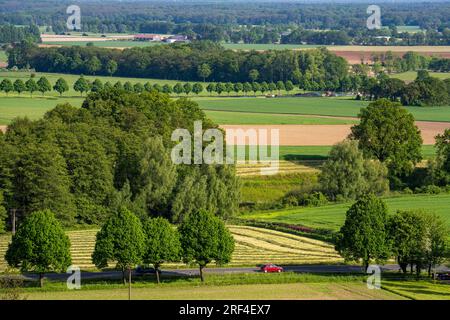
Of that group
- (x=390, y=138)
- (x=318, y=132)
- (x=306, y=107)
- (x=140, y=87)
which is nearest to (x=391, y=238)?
(x=390, y=138)

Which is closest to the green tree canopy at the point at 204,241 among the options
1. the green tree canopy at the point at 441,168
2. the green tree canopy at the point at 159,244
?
the green tree canopy at the point at 159,244

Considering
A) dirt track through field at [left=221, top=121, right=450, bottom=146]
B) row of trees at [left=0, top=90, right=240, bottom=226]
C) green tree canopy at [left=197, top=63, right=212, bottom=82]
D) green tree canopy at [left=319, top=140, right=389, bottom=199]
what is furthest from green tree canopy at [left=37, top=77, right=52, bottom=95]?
green tree canopy at [left=319, top=140, right=389, bottom=199]

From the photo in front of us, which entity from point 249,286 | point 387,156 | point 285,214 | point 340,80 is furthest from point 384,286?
point 340,80

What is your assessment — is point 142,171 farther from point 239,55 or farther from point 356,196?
point 239,55

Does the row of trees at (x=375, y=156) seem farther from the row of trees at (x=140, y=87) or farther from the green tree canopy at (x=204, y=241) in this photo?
the row of trees at (x=140, y=87)

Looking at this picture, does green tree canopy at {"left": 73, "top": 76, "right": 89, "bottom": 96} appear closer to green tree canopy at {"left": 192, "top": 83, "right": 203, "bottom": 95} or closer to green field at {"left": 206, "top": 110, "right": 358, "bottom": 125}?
green tree canopy at {"left": 192, "top": 83, "right": 203, "bottom": 95}

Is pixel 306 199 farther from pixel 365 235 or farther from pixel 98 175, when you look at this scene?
pixel 365 235
